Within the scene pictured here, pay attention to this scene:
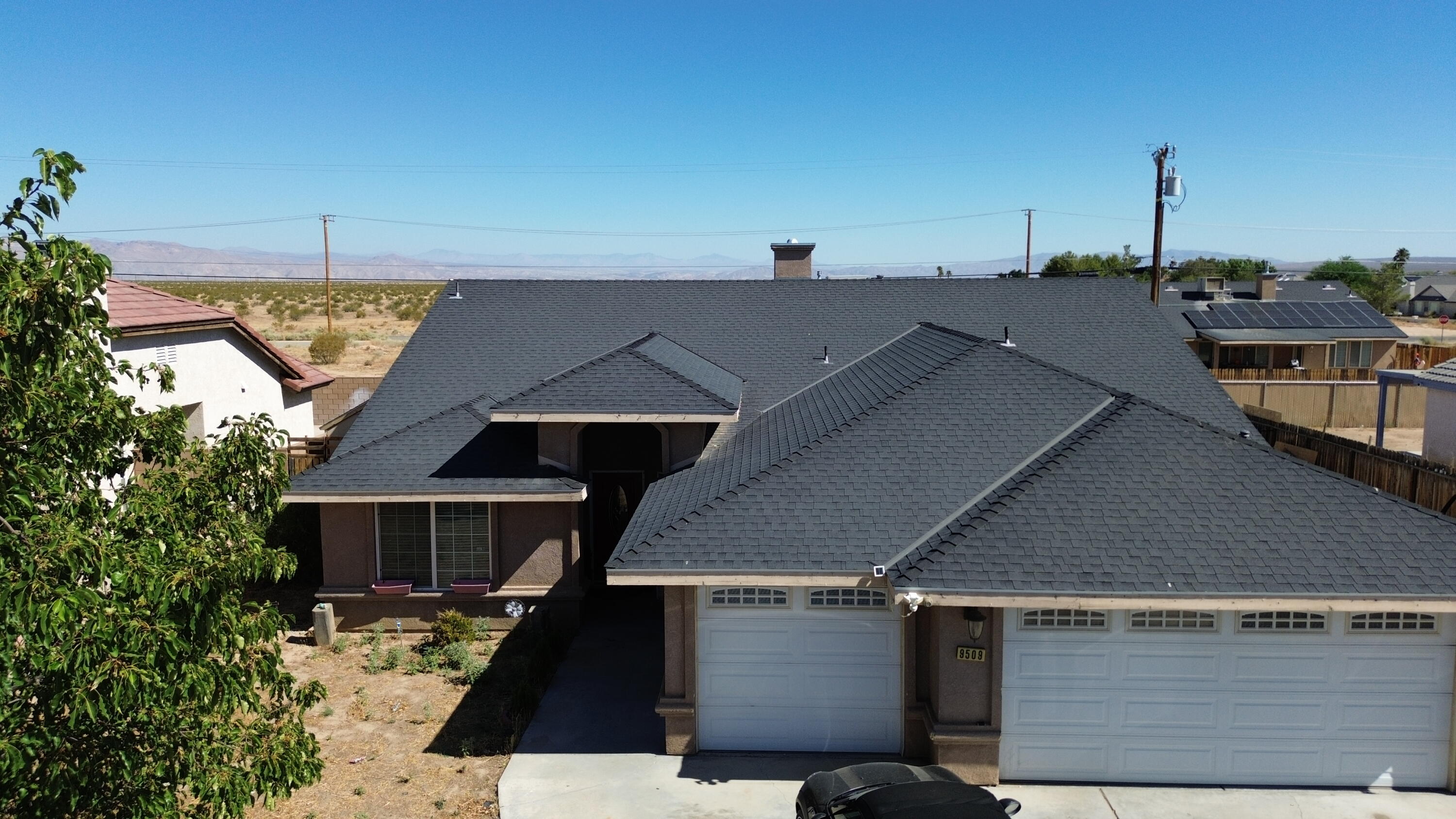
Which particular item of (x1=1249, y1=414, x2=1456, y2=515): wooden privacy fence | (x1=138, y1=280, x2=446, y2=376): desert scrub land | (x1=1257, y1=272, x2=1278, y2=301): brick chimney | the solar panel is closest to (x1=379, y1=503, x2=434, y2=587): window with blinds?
(x1=1249, y1=414, x2=1456, y2=515): wooden privacy fence

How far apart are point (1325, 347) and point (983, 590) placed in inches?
1519

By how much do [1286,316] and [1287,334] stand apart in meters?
1.90

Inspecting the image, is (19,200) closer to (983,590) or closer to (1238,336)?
(983,590)

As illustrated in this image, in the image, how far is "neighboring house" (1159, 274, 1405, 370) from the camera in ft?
132

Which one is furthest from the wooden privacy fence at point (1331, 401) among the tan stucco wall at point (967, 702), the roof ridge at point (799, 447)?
the tan stucco wall at point (967, 702)

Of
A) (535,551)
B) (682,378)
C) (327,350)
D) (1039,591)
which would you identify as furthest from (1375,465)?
(327,350)

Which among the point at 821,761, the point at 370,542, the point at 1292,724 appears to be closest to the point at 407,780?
the point at 821,761

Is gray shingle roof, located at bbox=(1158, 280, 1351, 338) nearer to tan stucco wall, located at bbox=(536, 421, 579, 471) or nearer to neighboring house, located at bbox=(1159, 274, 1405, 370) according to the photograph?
neighboring house, located at bbox=(1159, 274, 1405, 370)

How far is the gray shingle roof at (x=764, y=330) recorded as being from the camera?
708 inches

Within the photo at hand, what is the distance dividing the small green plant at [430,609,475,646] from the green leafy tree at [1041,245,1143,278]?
49.2 m

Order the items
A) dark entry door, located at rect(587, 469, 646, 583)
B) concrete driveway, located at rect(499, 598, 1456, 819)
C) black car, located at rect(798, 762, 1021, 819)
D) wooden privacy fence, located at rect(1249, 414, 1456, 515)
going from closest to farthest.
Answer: black car, located at rect(798, 762, 1021, 819), concrete driveway, located at rect(499, 598, 1456, 819), wooden privacy fence, located at rect(1249, 414, 1456, 515), dark entry door, located at rect(587, 469, 646, 583)

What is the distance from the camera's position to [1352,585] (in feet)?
31.8

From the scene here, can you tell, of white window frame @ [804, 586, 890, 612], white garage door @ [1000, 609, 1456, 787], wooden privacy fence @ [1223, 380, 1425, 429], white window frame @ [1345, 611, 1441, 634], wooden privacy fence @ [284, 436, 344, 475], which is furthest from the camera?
wooden privacy fence @ [1223, 380, 1425, 429]

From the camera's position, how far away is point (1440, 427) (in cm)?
1911
